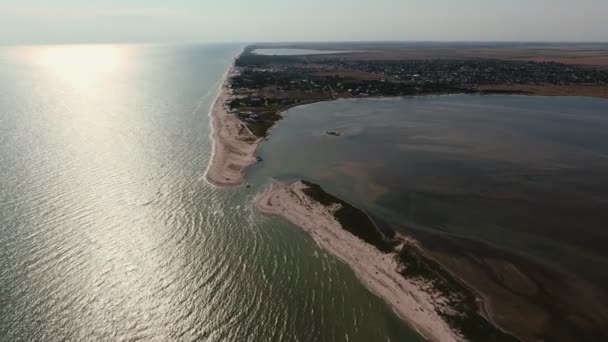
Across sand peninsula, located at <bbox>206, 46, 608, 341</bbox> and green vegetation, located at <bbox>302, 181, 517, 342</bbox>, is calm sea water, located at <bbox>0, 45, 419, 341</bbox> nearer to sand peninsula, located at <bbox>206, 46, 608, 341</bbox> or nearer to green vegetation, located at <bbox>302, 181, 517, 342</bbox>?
sand peninsula, located at <bbox>206, 46, 608, 341</bbox>

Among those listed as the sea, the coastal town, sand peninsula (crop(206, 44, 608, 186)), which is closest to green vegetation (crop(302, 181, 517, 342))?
the sea

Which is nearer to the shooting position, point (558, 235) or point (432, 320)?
point (432, 320)

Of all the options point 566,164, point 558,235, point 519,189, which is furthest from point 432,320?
point 566,164

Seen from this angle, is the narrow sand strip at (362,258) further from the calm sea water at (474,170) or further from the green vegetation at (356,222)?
the calm sea water at (474,170)

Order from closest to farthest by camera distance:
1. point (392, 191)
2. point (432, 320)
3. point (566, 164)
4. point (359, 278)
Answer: point (432, 320) → point (359, 278) → point (392, 191) → point (566, 164)

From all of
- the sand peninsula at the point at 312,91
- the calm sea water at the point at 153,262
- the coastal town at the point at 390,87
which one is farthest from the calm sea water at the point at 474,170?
the coastal town at the point at 390,87

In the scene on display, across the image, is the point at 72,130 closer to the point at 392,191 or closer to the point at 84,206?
the point at 84,206

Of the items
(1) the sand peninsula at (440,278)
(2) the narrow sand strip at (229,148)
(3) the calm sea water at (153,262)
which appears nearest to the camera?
(1) the sand peninsula at (440,278)
